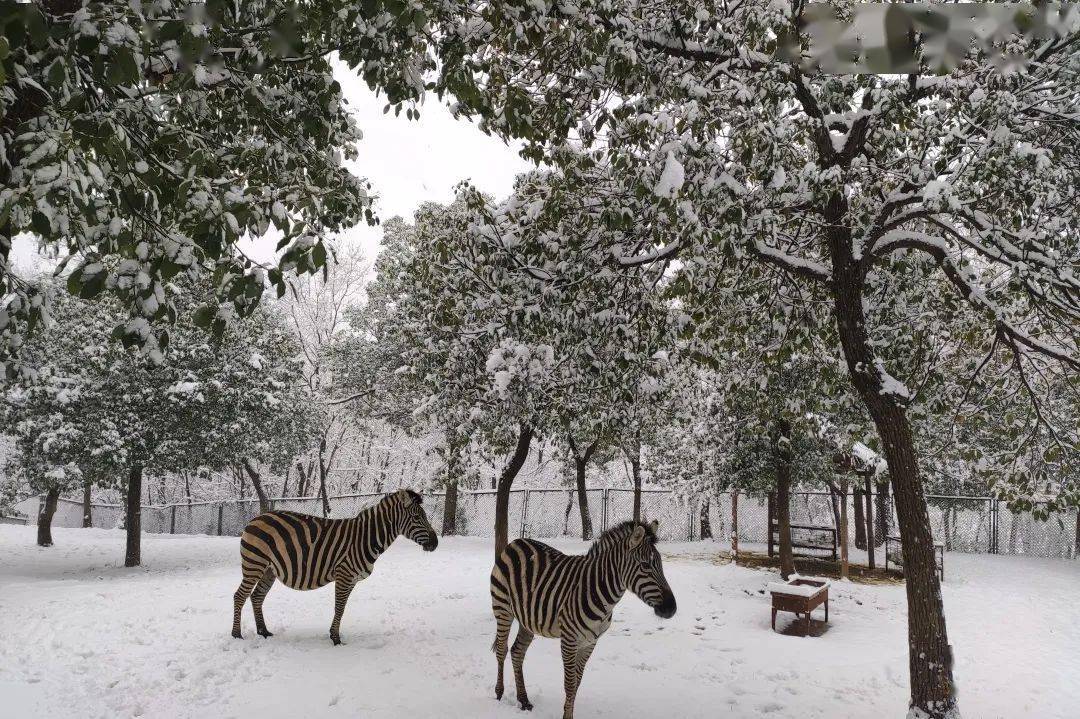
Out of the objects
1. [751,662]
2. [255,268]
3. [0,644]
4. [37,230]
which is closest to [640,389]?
[751,662]

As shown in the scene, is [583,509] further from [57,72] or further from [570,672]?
[57,72]

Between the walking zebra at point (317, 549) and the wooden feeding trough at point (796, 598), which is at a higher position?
the walking zebra at point (317, 549)

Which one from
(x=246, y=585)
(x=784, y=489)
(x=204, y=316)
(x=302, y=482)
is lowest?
(x=302, y=482)

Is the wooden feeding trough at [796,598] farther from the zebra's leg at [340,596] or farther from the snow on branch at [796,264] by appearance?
the zebra's leg at [340,596]

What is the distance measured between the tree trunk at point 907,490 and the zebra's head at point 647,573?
2.53 metres

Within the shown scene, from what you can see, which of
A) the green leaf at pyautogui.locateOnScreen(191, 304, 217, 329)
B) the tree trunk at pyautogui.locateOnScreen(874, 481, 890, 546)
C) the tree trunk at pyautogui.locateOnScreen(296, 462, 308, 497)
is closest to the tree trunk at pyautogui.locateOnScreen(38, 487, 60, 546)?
the tree trunk at pyautogui.locateOnScreen(296, 462, 308, 497)

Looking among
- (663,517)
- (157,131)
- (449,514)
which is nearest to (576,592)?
(157,131)

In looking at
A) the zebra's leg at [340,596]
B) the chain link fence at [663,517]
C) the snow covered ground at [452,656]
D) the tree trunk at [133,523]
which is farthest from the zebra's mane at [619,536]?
the chain link fence at [663,517]

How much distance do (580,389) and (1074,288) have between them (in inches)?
204

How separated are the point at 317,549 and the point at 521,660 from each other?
3184mm

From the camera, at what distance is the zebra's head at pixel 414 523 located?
26.7 ft

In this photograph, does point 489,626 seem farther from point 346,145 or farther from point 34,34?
point 34,34

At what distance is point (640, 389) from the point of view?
792cm

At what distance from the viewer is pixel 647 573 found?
5398 millimetres
